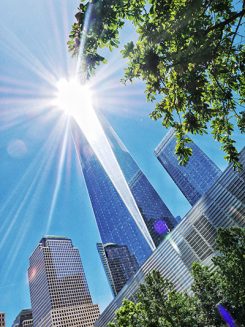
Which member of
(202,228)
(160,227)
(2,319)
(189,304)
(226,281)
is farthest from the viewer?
(160,227)

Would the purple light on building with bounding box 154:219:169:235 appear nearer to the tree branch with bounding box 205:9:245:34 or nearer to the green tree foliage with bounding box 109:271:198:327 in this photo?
the green tree foliage with bounding box 109:271:198:327

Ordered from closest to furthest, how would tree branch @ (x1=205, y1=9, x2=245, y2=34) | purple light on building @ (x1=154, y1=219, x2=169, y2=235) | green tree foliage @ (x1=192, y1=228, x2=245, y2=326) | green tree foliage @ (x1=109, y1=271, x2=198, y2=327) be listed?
tree branch @ (x1=205, y1=9, x2=245, y2=34), green tree foliage @ (x1=109, y1=271, x2=198, y2=327), green tree foliage @ (x1=192, y1=228, x2=245, y2=326), purple light on building @ (x1=154, y1=219, x2=169, y2=235)

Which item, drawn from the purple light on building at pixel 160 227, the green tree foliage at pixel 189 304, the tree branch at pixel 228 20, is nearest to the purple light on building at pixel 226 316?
the green tree foliage at pixel 189 304

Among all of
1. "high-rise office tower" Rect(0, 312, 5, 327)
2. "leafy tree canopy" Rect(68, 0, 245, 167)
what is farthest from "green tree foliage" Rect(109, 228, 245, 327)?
"high-rise office tower" Rect(0, 312, 5, 327)

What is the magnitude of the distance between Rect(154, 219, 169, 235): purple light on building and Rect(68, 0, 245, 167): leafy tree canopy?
184237mm

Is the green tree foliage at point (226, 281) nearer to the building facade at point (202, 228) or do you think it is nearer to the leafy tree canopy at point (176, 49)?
the leafy tree canopy at point (176, 49)

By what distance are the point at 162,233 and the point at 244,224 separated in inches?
5246

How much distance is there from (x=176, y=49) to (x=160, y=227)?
628ft

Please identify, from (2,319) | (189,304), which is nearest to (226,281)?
(189,304)

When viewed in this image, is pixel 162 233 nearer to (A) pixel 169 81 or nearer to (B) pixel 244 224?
(B) pixel 244 224

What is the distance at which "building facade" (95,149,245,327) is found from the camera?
2355 inches

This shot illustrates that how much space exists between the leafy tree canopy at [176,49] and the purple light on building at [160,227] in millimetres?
184237

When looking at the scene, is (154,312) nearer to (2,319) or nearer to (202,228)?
(202,228)

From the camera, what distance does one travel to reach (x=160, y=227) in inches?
7594
